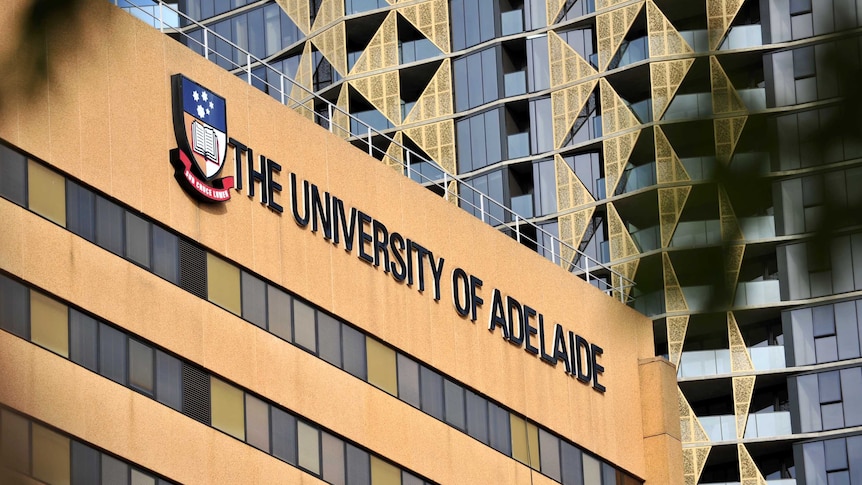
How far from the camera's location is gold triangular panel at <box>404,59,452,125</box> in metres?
64.8

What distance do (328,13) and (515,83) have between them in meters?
7.97

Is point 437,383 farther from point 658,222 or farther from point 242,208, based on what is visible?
point 658,222

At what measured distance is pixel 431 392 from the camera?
32.2m

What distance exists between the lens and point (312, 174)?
31.1 meters

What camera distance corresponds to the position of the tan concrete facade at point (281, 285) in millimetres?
25203

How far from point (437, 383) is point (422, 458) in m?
1.68

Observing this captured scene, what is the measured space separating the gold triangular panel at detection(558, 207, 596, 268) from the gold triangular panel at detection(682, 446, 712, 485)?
8055mm

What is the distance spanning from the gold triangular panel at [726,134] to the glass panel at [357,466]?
26534mm

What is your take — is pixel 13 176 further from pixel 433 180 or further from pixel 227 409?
pixel 433 180

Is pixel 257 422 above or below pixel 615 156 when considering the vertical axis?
below

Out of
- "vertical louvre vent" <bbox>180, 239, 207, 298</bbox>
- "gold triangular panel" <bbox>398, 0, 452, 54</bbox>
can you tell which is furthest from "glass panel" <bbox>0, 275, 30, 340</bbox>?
"gold triangular panel" <bbox>398, 0, 452, 54</bbox>

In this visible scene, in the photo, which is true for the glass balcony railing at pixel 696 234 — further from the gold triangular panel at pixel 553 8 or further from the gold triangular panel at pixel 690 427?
the gold triangular panel at pixel 553 8

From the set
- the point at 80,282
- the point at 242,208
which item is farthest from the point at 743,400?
the point at 80,282

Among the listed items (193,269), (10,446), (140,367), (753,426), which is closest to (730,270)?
(10,446)
